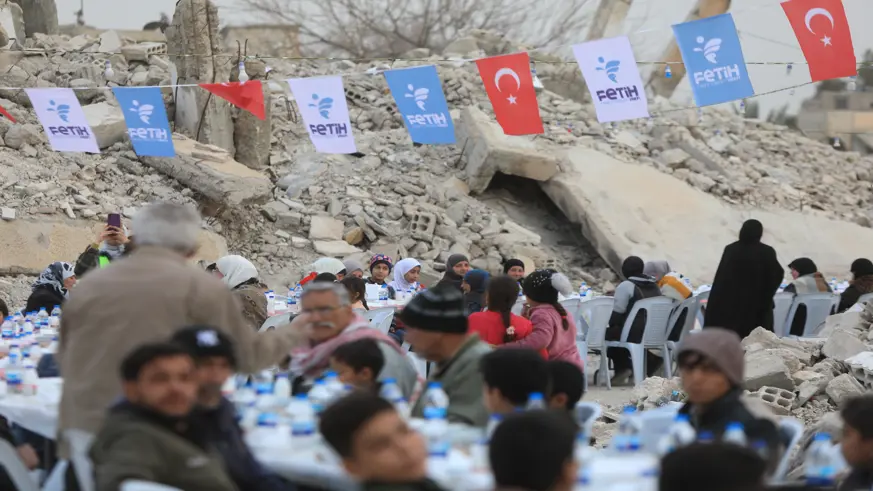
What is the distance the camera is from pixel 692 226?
20531 millimetres

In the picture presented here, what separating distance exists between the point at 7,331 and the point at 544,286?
3.54 metres

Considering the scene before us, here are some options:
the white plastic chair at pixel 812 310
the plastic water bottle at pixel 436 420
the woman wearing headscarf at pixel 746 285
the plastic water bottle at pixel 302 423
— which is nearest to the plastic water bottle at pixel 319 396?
the plastic water bottle at pixel 302 423

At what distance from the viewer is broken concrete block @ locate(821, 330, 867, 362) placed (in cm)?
846

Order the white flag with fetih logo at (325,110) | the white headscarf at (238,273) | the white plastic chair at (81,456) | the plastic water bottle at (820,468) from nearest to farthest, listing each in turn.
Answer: the plastic water bottle at (820,468) < the white plastic chair at (81,456) < the white headscarf at (238,273) < the white flag with fetih logo at (325,110)

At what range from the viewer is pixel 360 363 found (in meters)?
4.99

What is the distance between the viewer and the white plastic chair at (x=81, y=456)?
4.43 m

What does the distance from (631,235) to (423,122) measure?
7.51m

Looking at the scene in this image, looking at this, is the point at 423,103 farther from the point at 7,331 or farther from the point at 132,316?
the point at 132,316

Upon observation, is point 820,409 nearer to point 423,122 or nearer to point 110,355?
point 110,355

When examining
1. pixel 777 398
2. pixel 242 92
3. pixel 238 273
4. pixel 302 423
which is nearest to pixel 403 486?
pixel 302 423

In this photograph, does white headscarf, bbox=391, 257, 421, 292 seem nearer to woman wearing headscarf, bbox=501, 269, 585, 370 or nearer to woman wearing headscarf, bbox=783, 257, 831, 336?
woman wearing headscarf, bbox=783, 257, 831, 336

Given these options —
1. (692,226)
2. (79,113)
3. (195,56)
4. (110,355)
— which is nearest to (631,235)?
(692,226)

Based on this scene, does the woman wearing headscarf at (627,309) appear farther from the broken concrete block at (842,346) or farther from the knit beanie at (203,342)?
the knit beanie at (203,342)

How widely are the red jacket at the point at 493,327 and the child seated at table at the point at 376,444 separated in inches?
142
